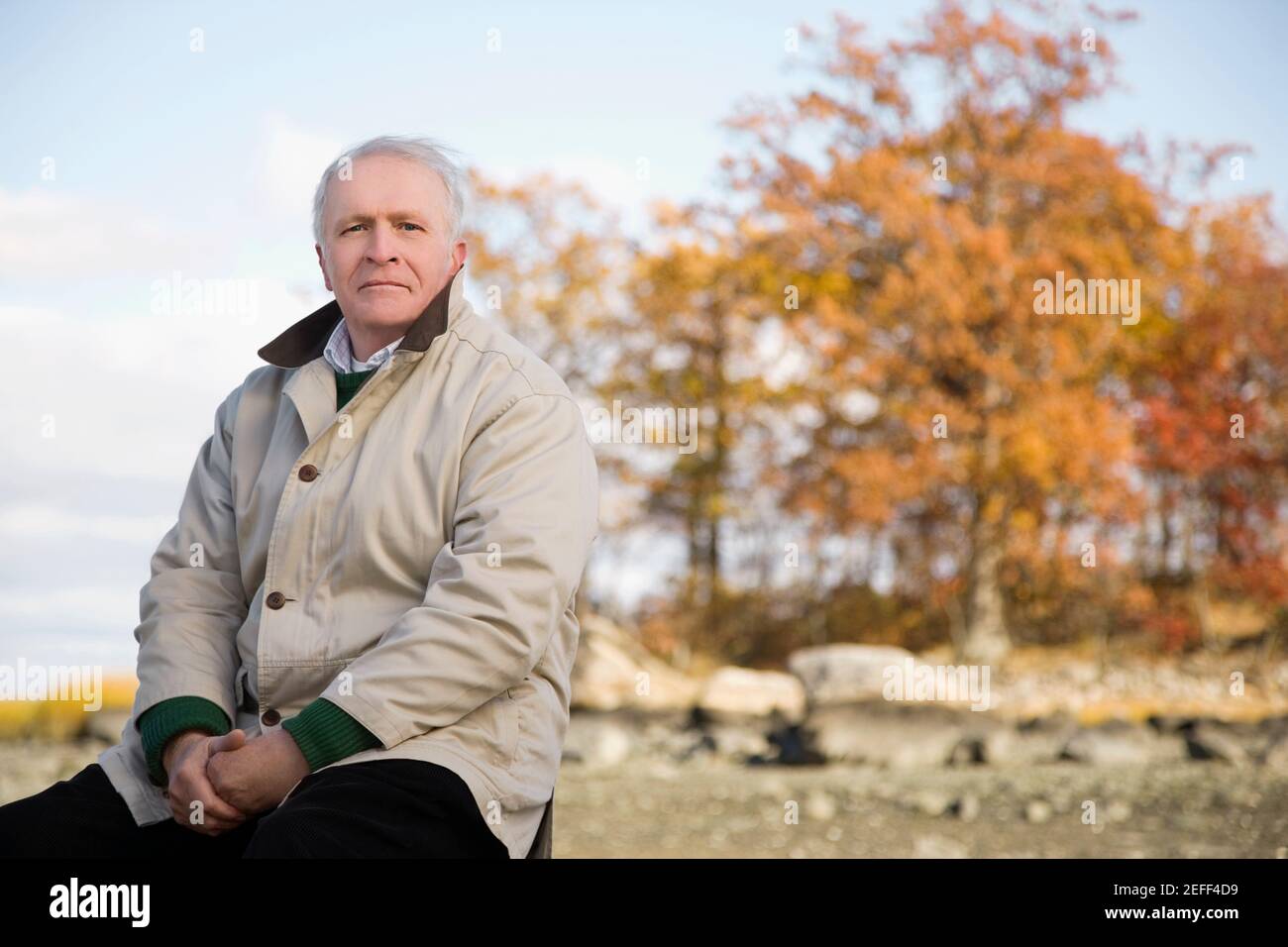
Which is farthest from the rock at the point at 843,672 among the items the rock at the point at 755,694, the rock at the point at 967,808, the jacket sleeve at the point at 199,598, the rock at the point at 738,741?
the jacket sleeve at the point at 199,598

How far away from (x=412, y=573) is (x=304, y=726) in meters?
0.29

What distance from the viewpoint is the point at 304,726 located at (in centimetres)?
198

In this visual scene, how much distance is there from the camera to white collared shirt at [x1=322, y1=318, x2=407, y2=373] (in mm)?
2287

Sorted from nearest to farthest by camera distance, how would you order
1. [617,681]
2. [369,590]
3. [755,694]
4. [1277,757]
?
[369,590], [1277,757], [755,694], [617,681]

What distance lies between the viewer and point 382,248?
7.23 feet

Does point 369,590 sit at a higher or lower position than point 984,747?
higher

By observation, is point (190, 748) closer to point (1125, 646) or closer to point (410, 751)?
point (410, 751)

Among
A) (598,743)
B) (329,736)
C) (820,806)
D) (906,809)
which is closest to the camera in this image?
(329,736)

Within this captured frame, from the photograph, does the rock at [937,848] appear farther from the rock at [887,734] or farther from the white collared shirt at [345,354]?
the white collared shirt at [345,354]

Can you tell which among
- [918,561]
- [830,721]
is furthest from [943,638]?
[830,721]

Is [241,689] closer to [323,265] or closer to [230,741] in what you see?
[230,741]

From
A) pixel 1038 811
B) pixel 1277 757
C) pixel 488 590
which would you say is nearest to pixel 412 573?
pixel 488 590
